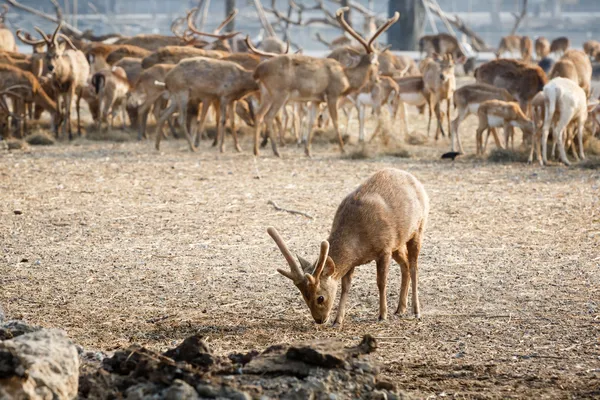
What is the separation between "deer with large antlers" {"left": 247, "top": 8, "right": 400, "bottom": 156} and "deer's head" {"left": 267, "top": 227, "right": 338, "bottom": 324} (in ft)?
30.1

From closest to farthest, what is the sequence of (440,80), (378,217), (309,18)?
1. (378,217)
2. (440,80)
3. (309,18)

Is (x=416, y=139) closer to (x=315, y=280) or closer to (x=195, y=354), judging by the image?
(x=315, y=280)

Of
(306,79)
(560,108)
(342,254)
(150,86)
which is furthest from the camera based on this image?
(150,86)

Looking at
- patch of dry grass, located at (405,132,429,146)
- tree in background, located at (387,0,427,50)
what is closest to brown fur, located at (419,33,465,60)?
tree in background, located at (387,0,427,50)

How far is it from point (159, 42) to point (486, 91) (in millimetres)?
11212

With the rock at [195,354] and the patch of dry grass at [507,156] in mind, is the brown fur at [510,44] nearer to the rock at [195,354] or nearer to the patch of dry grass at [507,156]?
the patch of dry grass at [507,156]

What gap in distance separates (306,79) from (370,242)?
29.7 feet

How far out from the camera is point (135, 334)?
649 cm

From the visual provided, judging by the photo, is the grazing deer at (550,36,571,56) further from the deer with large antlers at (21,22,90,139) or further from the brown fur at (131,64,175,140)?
the deer with large antlers at (21,22,90,139)

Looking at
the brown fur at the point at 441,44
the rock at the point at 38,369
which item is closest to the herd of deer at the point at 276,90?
the rock at the point at 38,369

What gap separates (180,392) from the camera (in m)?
4.34

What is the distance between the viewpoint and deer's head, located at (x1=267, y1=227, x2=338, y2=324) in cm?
627

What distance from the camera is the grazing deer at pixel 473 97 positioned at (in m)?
16.6

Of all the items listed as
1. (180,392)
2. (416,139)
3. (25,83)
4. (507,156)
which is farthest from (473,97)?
(180,392)
